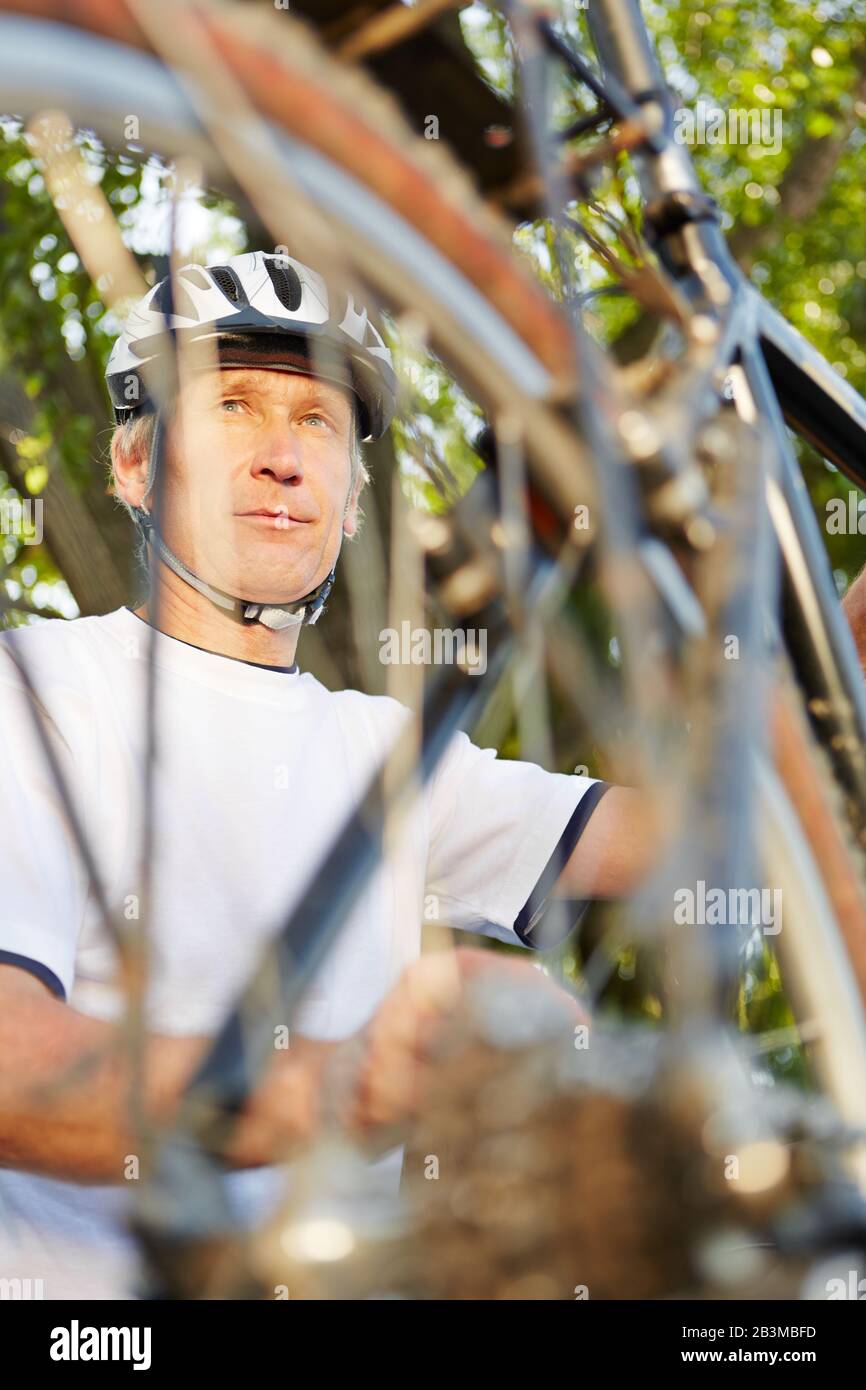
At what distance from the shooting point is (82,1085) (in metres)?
0.99

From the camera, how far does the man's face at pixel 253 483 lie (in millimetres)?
1702

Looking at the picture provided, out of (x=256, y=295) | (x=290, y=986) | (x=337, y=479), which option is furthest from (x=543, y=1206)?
(x=256, y=295)

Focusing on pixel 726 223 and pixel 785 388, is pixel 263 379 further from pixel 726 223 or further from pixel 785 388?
pixel 726 223

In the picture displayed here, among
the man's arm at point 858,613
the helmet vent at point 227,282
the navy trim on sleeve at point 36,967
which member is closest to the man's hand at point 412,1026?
the navy trim on sleeve at point 36,967

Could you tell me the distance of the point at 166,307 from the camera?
1726 mm

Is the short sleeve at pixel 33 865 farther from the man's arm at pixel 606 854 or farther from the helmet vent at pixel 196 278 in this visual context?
the helmet vent at pixel 196 278

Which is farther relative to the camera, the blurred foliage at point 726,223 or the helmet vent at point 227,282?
the blurred foliage at point 726,223

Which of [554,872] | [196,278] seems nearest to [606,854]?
[554,872]

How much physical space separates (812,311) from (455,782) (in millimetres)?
4267

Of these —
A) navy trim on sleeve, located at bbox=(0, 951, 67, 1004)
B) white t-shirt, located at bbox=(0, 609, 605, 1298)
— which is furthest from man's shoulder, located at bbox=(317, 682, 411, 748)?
navy trim on sleeve, located at bbox=(0, 951, 67, 1004)

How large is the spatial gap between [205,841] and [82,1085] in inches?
17.0

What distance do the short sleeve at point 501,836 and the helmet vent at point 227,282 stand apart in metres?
0.70

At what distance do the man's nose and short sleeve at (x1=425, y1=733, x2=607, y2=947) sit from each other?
44 cm

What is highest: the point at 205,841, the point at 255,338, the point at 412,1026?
the point at 255,338
